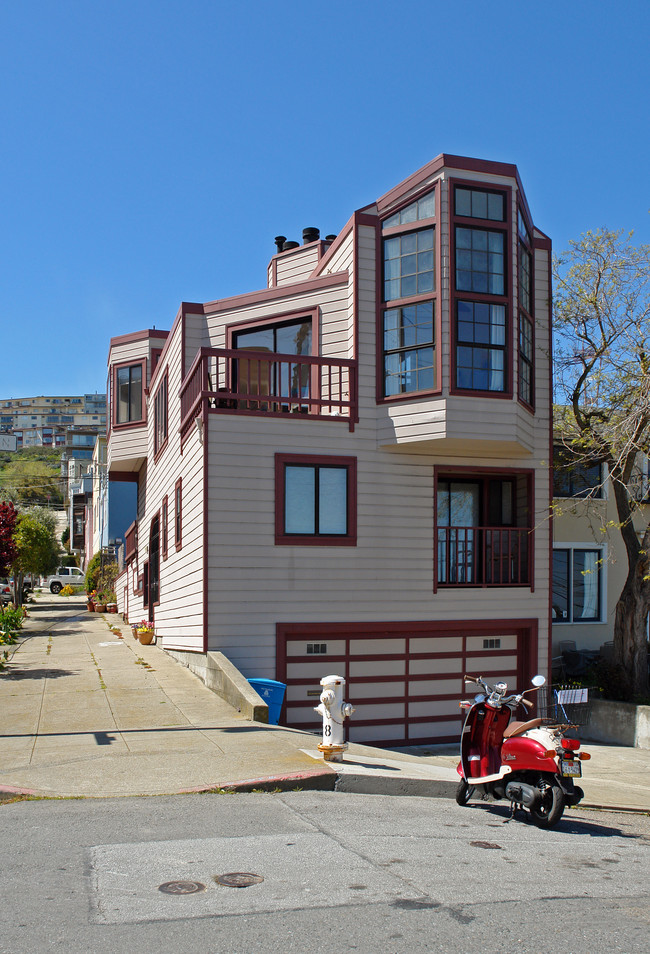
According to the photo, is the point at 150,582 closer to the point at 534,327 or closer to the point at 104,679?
the point at 104,679

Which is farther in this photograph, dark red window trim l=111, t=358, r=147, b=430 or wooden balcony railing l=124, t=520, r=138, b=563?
wooden balcony railing l=124, t=520, r=138, b=563

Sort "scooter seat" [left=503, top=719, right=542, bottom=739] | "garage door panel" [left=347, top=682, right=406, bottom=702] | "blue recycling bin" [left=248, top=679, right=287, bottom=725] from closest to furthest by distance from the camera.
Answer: "scooter seat" [left=503, top=719, right=542, bottom=739]
"blue recycling bin" [left=248, top=679, right=287, bottom=725]
"garage door panel" [left=347, top=682, right=406, bottom=702]

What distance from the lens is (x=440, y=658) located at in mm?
16328

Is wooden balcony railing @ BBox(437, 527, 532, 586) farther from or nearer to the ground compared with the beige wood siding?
nearer to the ground

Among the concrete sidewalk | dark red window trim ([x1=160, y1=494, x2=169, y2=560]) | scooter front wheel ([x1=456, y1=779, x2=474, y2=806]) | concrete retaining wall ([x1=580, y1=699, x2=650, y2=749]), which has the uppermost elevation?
dark red window trim ([x1=160, y1=494, x2=169, y2=560])

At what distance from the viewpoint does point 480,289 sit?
1580 cm

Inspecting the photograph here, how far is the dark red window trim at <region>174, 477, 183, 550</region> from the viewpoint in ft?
56.6

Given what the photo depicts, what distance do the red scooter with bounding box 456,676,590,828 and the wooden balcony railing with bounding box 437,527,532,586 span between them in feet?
23.7

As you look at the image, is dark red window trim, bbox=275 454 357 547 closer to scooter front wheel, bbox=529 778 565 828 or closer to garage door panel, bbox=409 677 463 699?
garage door panel, bbox=409 677 463 699

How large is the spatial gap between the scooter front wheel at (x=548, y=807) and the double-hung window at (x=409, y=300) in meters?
8.57

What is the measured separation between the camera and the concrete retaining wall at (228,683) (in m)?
11.8

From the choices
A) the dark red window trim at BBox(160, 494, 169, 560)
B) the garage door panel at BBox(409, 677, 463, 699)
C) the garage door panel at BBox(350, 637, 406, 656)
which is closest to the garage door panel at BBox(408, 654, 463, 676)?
the garage door panel at BBox(409, 677, 463, 699)

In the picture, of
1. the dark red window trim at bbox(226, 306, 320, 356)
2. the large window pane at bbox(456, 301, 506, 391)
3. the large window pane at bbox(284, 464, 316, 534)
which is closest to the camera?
the large window pane at bbox(284, 464, 316, 534)

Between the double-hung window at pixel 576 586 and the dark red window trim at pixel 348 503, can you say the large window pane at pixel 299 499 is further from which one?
the double-hung window at pixel 576 586
